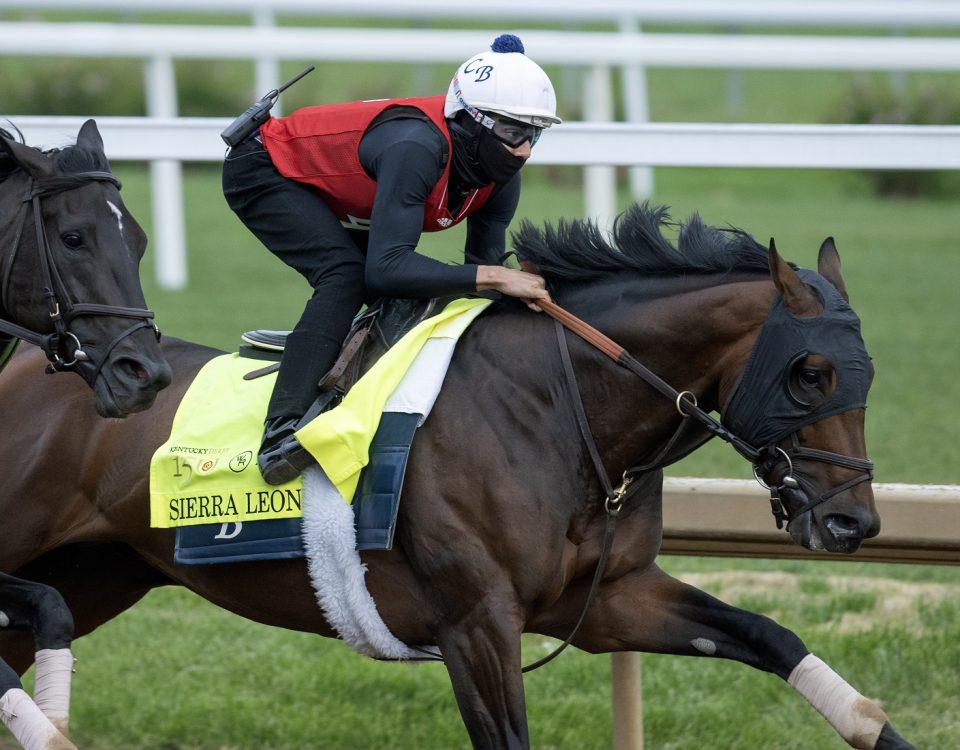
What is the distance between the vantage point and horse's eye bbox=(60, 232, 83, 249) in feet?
12.9

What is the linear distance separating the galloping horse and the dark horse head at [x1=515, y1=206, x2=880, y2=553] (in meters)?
1.12

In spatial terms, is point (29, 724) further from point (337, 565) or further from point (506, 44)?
point (506, 44)

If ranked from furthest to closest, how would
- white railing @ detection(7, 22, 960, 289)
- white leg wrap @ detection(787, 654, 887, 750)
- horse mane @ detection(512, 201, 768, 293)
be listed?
1. white railing @ detection(7, 22, 960, 289)
2. horse mane @ detection(512, 201, 768, 293)
3. white leg wrap @ detection(787, 654, 887, 750)

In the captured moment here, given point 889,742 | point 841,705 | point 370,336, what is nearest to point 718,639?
point 841,705

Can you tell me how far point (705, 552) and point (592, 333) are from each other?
1264 millimetres

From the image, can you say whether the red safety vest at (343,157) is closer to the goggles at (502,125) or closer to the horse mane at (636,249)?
the goggles at (502,125)

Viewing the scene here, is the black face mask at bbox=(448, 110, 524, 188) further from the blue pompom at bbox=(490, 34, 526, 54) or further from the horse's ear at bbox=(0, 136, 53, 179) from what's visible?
the horse's ear at bbox=(0, 136, 53, 179)

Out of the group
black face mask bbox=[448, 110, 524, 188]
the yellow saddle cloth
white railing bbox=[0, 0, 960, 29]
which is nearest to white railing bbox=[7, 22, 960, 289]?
white railing bbox=[0, 0, 960, 29]

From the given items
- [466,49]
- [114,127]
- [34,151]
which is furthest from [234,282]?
[34,151]

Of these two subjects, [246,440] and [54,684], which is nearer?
[54,684]

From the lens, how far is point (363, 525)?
3990 millimetres

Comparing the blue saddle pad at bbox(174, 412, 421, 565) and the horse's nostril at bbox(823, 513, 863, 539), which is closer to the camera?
the horse's nostril at bbox(823, 513, 863, 539)

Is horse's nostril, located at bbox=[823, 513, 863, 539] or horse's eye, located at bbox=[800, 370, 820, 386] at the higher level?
horse's eye, located at bbox=[800, 370, 820, 386]

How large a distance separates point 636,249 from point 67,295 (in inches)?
61.1
